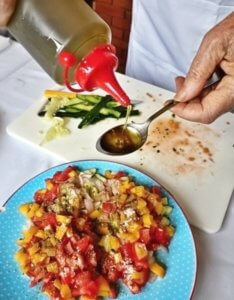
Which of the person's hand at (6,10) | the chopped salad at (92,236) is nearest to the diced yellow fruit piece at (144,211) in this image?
the chopped salad at (92,236)

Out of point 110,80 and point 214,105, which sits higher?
point 110,80

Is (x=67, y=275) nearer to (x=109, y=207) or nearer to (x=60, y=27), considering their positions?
(x=109, y=207)

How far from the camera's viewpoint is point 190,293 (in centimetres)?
62

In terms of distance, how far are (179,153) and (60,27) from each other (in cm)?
39

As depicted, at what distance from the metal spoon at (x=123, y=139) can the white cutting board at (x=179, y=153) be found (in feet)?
0.04

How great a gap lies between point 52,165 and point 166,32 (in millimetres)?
478

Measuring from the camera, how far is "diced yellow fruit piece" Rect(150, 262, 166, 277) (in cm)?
65

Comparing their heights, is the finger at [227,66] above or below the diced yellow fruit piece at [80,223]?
below

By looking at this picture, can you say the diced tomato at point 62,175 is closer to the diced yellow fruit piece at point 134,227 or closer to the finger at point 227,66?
the diced yellow fruit piece at point 134,227

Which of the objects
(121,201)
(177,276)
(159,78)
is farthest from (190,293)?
(159,78)

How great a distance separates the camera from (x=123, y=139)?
911 mm

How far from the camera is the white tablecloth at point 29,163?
2.21ft

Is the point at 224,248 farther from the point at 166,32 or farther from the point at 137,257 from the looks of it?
the point at 166,32

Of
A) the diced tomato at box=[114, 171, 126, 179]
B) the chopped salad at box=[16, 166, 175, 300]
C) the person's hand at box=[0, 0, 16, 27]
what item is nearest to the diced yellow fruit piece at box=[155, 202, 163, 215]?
the chopped salad at box=[16, 166, 175, 300]
